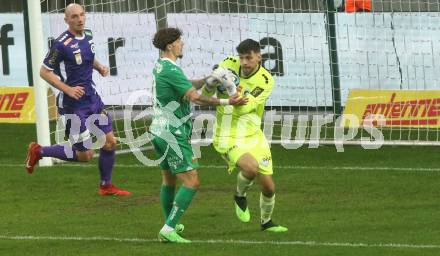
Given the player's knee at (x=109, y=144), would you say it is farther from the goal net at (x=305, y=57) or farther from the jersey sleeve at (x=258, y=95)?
the goal net at (x=305, y=57)

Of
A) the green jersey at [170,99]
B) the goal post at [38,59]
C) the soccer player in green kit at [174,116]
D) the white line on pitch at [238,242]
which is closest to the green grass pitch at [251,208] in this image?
the white line on pitch at [238,242]

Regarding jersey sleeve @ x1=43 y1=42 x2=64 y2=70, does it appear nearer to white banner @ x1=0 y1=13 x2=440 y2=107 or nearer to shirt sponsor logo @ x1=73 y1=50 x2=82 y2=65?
shirt sponsor logo @ x1=73 y1=50 x2=82 y2=65

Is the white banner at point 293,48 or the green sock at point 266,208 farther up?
the white banner at point 293,48

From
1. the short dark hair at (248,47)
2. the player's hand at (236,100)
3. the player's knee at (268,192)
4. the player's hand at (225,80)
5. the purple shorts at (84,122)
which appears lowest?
the player's knee at (268,192)

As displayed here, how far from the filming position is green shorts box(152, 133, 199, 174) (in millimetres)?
11578

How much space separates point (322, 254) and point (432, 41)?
35.8 ft

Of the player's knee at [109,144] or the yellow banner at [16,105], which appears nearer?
the player's knee at [109,144]

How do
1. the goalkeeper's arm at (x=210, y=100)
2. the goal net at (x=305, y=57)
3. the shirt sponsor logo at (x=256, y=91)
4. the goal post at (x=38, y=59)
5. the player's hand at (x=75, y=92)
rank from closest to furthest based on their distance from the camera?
1. the goalkeeper's arm at (x=210, y=100)
2. the shirt sponsor logo at (x=256, y=91)
3. the player's hand at (x=75, y=92)
4. the goal post at (x=38, y=59)
5. the goal net at (x=305, y=57)

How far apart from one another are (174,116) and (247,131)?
1267 mm

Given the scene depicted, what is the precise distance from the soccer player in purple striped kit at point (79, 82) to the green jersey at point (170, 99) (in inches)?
126

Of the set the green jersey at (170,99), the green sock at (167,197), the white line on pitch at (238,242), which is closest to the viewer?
the white line on pitch at (238,242)

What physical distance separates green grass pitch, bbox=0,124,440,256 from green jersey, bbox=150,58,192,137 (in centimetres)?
109

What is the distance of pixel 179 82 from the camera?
11.6 metres

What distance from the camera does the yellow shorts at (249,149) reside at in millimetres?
12578
